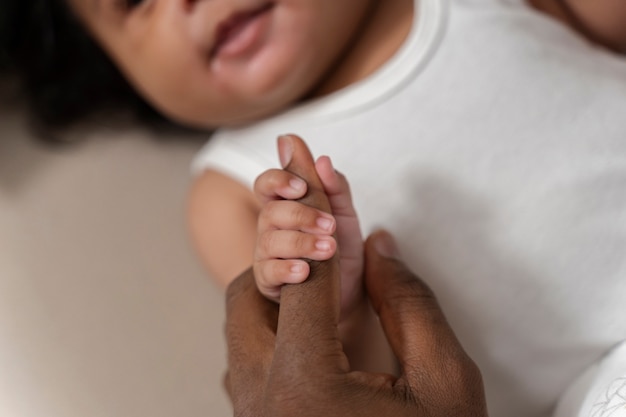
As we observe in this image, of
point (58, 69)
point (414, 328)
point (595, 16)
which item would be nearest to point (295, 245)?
point (414, 328)

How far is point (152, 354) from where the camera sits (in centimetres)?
96

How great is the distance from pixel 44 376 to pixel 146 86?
362 mm

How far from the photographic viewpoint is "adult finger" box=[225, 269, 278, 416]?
630 mm

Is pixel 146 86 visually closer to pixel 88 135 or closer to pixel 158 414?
pixel 88 135

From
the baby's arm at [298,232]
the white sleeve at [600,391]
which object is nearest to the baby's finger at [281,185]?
the baby's arm at [298,232]

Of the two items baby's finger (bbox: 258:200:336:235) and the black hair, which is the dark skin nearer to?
baby's finger (bbox: 258:200:336:235)

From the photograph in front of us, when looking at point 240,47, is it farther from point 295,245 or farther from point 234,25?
point 295,245

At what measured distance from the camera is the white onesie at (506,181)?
2.73 ft

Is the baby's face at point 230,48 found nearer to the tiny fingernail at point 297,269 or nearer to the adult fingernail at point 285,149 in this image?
the adult fingernail at point 285,149

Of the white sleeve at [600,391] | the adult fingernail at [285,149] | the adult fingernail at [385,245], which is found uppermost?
the adult fingernail at [285,149]

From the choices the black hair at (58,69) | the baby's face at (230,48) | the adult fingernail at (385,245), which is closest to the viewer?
the adult fingernail at (385,245)

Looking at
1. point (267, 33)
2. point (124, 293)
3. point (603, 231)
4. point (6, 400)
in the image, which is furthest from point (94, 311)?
point (603, 231)

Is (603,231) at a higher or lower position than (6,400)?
higher

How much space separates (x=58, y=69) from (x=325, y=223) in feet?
2.42
